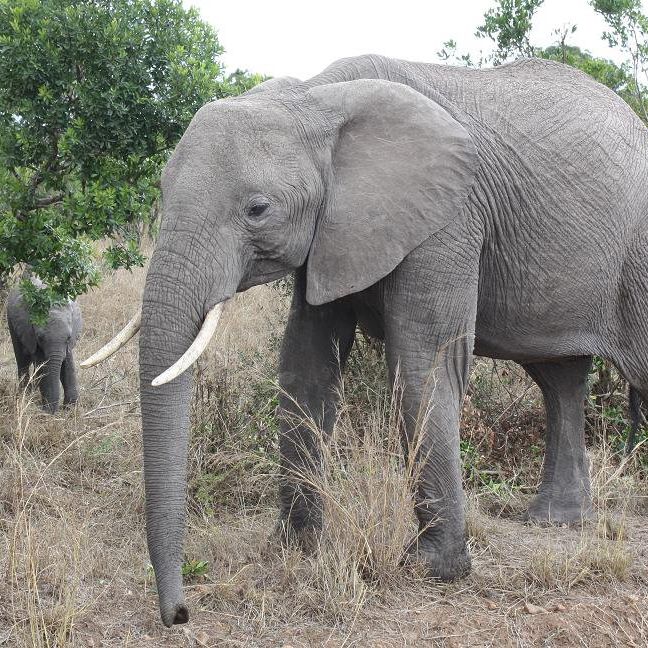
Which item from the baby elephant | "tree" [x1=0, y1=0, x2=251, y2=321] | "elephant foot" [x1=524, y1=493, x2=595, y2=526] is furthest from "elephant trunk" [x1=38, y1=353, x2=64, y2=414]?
"elephant foot" [x1=524, y1=493, x2=595, y2=526]

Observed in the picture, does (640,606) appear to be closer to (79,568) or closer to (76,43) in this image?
(79,568)

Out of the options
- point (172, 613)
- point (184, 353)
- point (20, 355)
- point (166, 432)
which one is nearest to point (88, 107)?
point (184, 353)

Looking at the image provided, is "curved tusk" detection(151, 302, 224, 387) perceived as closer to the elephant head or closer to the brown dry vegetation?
the elephant head

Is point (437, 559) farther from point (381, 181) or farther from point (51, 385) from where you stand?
point (51, 385)

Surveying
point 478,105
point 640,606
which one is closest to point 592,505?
point 640,606

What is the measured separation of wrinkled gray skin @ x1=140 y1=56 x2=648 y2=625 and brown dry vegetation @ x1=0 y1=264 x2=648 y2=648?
0.83 ft

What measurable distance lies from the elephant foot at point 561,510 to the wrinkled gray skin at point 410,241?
844 millimetres

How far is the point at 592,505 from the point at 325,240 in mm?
2598

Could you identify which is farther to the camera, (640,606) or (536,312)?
(536,312)

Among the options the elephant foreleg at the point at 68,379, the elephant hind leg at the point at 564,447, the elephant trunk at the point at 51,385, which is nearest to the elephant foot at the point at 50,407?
the elephant trunk at the point at 51,385

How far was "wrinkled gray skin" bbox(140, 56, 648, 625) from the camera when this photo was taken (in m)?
4.18

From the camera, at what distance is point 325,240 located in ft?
15.0

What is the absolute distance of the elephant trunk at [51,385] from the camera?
838 cm

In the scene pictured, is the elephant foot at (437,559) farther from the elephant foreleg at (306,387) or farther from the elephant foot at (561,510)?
the elephant foot at (561,510)
